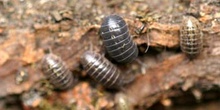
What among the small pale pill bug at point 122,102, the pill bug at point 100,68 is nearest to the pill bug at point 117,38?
the pill bug at point 100,68

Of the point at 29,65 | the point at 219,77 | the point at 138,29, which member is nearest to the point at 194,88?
the point at 219,77

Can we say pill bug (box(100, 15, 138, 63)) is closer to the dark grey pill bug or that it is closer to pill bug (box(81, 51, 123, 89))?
pill bug (box(81, 51, 123, 89))

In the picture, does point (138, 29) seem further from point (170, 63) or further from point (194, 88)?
point (194, 88)

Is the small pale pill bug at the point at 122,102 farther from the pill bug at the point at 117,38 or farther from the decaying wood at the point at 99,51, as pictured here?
the pill bug at the point at 117,38

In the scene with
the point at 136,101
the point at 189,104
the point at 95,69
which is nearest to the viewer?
the point at 95,69

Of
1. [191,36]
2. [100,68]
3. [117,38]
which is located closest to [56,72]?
[100,68]

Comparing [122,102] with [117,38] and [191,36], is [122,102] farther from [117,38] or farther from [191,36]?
[191,36]

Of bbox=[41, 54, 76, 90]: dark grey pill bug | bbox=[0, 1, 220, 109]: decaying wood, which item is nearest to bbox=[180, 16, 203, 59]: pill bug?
bbox=[0, 1, 220, 109]: decaying wood
